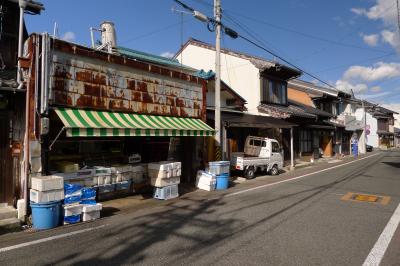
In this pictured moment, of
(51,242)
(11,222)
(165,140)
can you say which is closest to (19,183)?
(11,222)

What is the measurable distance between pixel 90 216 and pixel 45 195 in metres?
1.36

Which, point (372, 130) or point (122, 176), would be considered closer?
point (122, 176)

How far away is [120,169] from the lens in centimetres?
1248

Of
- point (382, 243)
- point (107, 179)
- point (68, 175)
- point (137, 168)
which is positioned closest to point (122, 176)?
point (107, 179)

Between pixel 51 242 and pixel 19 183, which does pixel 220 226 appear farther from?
pixel 19 183

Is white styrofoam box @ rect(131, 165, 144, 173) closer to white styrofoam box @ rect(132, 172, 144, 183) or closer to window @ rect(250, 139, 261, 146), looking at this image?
white styrofoam box @ rect(132, 172, 144, 183)

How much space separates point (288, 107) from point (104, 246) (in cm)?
2625

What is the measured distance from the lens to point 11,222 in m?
8.63

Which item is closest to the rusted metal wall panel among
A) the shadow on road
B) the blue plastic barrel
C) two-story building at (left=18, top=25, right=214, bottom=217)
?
two-story building at (left=18, top=25, right=214, bottom=217)

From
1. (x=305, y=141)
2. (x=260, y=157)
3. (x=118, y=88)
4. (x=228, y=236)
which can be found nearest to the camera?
(x=228, y=236)

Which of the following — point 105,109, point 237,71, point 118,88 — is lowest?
point 105,109

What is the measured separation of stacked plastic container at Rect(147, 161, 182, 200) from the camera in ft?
39.2

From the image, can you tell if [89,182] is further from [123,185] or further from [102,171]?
[123,185]

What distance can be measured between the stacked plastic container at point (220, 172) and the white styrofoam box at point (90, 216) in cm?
625
